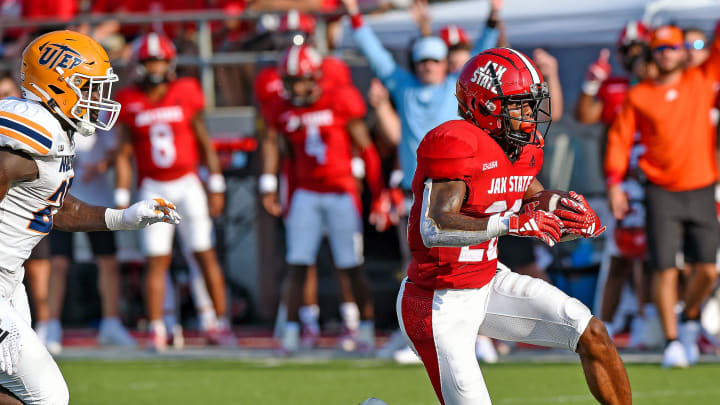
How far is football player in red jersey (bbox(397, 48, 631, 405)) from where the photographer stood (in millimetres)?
3650

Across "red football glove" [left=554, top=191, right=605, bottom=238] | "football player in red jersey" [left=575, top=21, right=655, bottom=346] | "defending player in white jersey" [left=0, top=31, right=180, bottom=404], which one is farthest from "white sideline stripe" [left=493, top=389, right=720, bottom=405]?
"defending player in white jersey" [left=0, top=31, right=180, bottom=404]

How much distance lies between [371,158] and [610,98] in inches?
67.1

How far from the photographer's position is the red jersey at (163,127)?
297 inches

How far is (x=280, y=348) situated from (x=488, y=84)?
395 cm

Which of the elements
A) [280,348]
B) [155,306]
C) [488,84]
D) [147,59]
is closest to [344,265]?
[280,348]

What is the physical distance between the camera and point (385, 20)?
8.52 m

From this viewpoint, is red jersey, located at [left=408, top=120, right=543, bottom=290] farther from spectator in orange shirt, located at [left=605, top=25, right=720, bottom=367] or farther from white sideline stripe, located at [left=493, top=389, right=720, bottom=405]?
spectator in orange shirt, located at [left=605, top=25, right=720, bottom=367]

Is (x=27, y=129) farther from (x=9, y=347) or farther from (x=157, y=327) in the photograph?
(x=157, y=327)

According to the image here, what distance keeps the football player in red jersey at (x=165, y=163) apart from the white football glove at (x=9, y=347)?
3.98 m

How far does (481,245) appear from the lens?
3.88 m

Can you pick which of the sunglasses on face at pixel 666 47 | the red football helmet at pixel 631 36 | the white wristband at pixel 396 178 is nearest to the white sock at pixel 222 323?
the white wristband at pixel 396 178

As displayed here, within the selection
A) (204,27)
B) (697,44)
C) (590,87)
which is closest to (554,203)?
(590,87)

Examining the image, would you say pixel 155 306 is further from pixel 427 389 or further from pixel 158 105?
pixel 427 389

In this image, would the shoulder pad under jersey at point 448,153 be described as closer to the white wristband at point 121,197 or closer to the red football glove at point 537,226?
the red football glove at point 537,226
